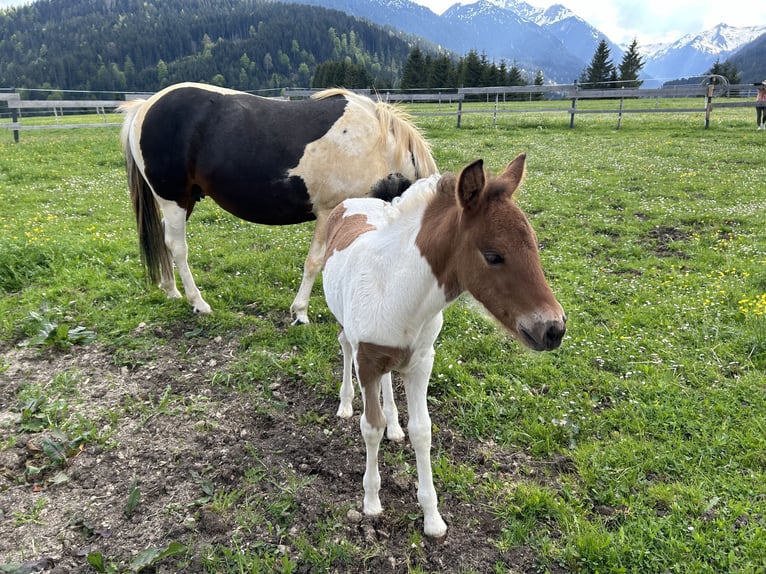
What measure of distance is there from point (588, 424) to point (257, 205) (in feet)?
13.5

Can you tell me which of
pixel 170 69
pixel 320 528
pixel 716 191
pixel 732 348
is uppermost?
pixel 170 69

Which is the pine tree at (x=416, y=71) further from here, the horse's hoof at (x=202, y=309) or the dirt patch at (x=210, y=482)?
the dirt patch at (x=210, y=482)

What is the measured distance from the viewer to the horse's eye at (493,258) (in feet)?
7.14

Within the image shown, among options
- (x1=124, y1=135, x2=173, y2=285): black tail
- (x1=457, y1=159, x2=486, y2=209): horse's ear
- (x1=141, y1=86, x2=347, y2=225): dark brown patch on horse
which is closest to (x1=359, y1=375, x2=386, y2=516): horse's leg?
(x1=457, y1=159, x2=486, y2=209): horse's ear

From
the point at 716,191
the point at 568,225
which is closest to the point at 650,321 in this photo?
the point at 568,225

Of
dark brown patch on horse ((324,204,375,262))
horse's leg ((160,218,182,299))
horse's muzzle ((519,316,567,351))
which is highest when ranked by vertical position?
dark brown patch on horse ((324,204,375,262))

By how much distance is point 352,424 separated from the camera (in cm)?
383

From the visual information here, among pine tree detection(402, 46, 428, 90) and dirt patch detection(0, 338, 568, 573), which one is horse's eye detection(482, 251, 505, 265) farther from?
pine tree detection(402, 46, 428, 90)

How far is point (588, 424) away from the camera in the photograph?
3.69m

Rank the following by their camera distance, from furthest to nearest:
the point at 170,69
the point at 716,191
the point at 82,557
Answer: the point at 170,69
the point at 716,191
the point at 82,557

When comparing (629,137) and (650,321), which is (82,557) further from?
(629,137)

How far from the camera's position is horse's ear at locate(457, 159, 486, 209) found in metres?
2.11

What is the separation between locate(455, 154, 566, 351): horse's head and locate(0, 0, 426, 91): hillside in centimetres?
9371

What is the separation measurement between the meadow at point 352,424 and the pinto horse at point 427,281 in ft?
1.08
